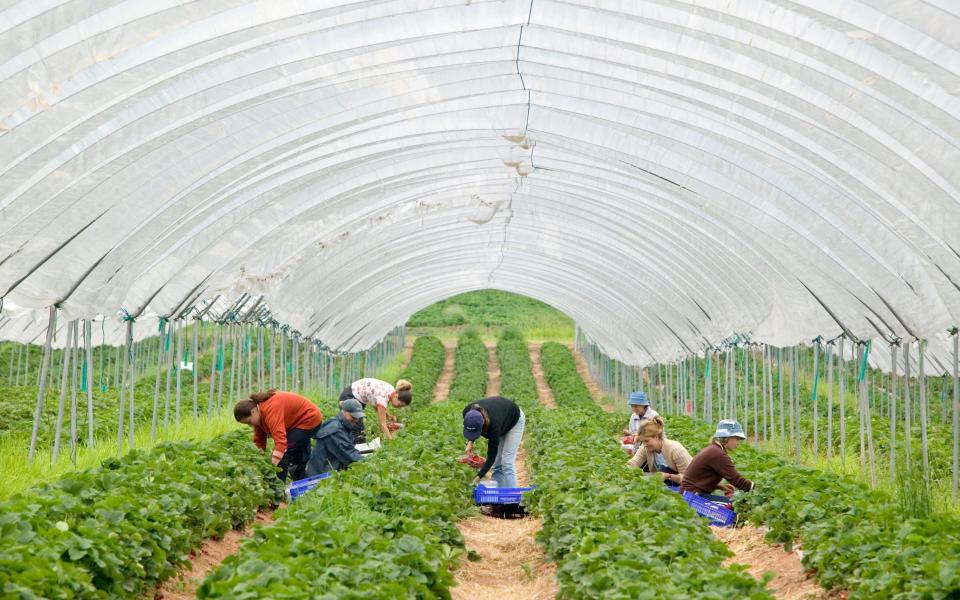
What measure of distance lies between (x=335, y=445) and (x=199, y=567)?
3.62m

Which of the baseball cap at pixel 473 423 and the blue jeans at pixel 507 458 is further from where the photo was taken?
the blue jeans at pixel 507 458

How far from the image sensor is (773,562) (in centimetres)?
852

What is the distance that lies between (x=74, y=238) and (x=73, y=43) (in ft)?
11.4

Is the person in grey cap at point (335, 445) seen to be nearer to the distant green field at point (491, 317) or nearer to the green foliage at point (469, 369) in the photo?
the green foliage at point (469, 369)

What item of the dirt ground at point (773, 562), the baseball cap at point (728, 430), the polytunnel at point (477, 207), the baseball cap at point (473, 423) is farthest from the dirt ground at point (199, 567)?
the baseball cap at point (728, 430)

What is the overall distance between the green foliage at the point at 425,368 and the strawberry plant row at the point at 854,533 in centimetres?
1931

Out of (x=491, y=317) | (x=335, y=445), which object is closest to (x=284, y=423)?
(x=335, y=445)

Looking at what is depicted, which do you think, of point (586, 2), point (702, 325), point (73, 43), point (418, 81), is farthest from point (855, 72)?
point (702, 325)

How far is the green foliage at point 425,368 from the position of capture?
103ft

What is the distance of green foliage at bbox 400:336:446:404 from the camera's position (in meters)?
31.2

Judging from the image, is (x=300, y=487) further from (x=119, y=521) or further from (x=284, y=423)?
(x=119, y=521)

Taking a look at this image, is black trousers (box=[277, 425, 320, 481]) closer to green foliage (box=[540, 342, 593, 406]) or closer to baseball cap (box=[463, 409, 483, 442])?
baseball cap (box=[463, 409, 483, 442])

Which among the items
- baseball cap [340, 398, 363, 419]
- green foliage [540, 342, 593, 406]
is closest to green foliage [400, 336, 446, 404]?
green foliage [540, 342, 593, 406]

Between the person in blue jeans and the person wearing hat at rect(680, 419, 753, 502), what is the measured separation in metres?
1.98
